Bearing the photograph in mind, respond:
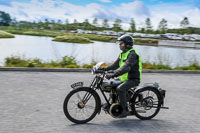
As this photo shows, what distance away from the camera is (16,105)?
6570 mm

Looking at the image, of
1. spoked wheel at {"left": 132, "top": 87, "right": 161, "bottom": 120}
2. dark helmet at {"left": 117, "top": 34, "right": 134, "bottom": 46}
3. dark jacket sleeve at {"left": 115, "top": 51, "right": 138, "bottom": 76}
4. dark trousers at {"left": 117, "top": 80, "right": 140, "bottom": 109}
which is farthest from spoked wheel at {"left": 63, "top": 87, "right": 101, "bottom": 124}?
dark helmet at {"left": 117, "top": 34, "right": 134, "bottom": 46}

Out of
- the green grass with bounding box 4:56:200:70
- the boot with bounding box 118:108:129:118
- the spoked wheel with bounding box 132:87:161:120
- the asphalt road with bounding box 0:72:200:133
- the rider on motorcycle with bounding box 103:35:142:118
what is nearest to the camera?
the asphalt road with bounding box 0:72:200:133

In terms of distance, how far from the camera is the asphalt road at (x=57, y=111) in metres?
5.10

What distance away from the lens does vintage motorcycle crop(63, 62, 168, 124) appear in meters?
5.23

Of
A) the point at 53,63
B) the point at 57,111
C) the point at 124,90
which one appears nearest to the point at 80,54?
the point at 53,63

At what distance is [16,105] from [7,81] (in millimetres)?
3287

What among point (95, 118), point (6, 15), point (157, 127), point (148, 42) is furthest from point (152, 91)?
point (6, 15)

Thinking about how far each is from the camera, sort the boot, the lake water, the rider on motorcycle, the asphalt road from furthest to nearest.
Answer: the lake water, the boot, the rider on motorcycle, the asphalt road

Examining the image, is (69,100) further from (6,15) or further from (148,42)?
(6,15)

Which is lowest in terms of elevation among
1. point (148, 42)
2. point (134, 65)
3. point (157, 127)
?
point (157, 127)

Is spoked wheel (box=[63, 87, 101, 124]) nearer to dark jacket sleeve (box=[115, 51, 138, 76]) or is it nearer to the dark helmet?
dark jacket sleeve (box=[115, 51, 138, 76])

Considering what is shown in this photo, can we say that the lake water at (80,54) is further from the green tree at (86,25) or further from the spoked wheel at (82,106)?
the green tree at (86,25)

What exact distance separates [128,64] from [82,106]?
122cm

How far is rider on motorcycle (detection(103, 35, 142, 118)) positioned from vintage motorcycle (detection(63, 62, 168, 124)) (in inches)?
5.6
